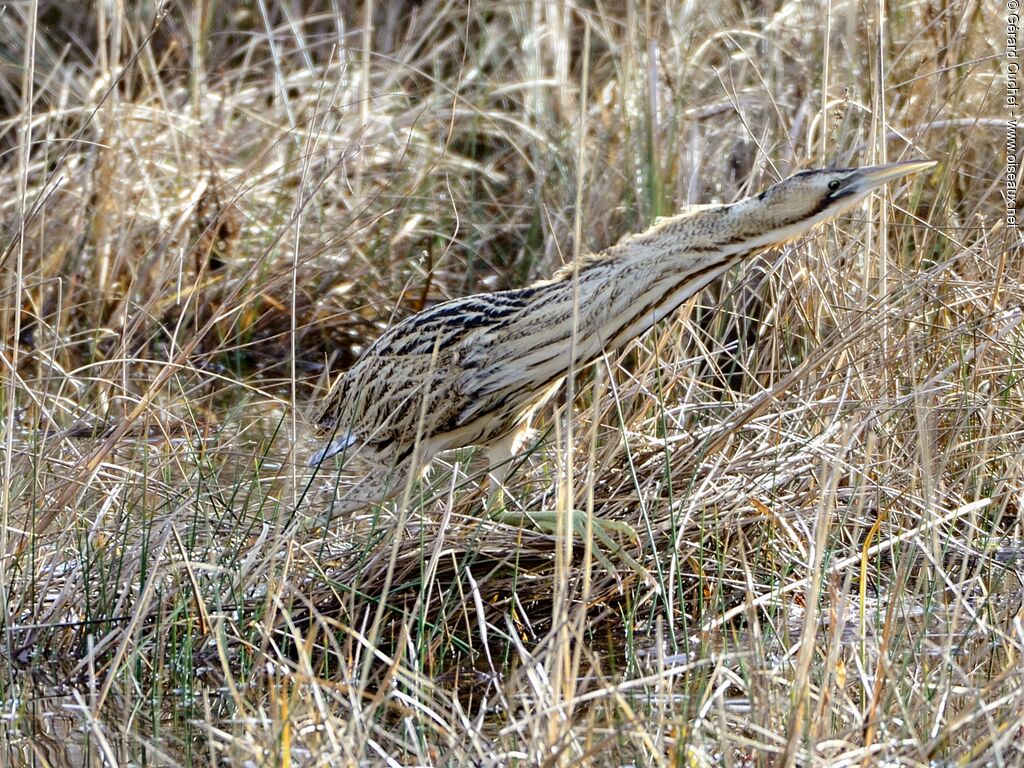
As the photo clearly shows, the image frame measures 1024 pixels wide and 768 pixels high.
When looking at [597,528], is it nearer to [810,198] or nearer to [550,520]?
[550,520]

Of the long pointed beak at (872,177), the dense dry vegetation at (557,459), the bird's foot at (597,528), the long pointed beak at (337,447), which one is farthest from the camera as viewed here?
the long pointed beak at (337,447)

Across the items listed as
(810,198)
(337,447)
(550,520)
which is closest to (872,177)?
(810,198)

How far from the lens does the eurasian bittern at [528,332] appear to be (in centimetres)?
274

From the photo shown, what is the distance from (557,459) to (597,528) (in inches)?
14.6

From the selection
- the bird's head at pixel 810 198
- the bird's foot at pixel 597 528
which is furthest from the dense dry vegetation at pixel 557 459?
the bird's head at pixel 810 198

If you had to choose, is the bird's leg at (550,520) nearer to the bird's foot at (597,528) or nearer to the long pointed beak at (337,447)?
the bird's foot at (597,528)

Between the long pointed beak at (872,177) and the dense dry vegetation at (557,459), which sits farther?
the long pointed beak at (872,177)

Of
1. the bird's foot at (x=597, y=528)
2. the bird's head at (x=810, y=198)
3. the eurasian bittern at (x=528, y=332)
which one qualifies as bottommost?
the bird's foot at (x=597, y=528)

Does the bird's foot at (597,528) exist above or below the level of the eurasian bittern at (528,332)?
below

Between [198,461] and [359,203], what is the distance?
6.66ft

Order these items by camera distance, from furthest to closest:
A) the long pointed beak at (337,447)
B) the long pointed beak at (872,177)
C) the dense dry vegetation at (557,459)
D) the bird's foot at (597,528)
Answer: the long pointed beak at (337,447) < the bird's foot at (597,528) < the long pointed beak at (872,177) < the dense dry vegetation at (557,459)

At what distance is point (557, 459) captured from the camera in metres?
2.53

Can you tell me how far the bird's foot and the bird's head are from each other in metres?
0.59

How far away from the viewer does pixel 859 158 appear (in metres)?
3.84
